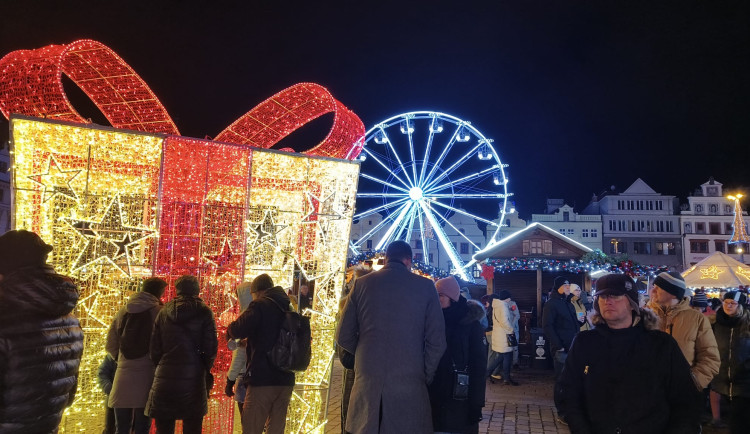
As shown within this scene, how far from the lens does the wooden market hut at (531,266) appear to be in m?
18.7

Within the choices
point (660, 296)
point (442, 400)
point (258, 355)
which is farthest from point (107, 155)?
point (660, 296)

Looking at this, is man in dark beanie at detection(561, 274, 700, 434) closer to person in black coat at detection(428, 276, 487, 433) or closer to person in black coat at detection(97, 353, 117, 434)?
person in black coat at detection(428, 276, 487, 433)

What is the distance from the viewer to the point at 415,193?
23172 mm

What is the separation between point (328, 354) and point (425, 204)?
1726cm

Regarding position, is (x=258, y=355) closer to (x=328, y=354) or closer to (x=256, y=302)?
(x=256, y=302)

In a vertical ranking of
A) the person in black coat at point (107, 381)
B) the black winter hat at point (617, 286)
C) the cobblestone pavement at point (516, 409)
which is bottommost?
the cobblestone pavement at point (516, 409)

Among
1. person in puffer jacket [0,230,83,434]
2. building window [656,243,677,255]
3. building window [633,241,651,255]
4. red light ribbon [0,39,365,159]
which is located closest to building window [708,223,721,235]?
building window [656,243,677,255]

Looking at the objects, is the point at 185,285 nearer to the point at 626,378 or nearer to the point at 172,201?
the point at 172,201

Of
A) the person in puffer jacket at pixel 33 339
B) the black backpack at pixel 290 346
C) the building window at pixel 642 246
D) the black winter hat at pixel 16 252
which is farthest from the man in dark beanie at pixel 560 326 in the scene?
the building window at pixel 642 246

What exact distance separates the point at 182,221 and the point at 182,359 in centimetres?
163

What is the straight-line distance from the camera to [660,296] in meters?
4.95

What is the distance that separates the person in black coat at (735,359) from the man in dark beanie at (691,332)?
36.0 inches

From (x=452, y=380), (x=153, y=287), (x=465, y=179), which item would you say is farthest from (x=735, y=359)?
(x=465, y=179)

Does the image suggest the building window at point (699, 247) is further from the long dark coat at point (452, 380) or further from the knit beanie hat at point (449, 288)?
the long dark coat at point (452, 380)
